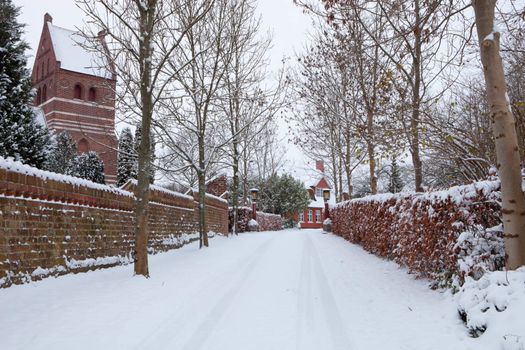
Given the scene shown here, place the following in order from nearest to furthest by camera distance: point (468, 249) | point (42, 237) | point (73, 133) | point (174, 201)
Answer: point (468, 249) → point (42, 237) → point (174, 201) → point (73, 133)

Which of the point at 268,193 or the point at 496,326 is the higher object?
the point at 268,193

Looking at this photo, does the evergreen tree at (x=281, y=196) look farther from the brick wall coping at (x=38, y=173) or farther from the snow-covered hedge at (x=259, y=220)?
the brick wall coping at (x=38, y=173)

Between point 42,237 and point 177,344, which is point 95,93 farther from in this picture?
point 177,344

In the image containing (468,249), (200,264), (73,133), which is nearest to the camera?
(468,249)

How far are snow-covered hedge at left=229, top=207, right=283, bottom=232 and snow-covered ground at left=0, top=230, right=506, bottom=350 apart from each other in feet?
58.5

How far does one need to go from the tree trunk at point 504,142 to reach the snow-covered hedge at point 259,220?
20550 millimetres

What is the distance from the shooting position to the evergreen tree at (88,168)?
25.6 meters

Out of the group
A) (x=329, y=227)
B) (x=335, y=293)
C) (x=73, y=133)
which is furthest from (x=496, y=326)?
(x=73, y=133)

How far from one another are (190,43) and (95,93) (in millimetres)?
27670

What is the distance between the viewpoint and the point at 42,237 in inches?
224

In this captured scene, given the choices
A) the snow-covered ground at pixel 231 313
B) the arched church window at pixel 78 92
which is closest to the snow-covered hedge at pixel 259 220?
the snow-covered ground at pixel 231 313

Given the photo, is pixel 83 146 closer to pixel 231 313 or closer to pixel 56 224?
pixel 56 224

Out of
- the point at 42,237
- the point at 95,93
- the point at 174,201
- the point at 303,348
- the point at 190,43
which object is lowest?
the point at 303,348

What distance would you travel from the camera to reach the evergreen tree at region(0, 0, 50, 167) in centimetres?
1585
